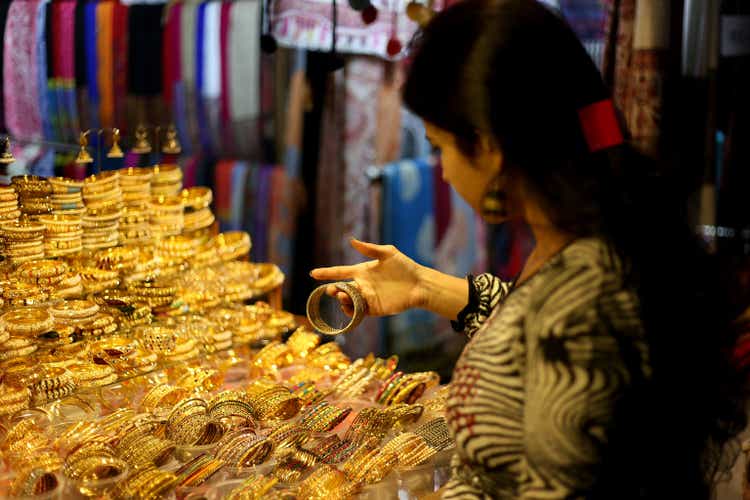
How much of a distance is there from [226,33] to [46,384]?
2.18 meters

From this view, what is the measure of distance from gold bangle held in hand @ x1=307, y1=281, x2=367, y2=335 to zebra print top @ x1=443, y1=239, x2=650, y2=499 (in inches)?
18.9

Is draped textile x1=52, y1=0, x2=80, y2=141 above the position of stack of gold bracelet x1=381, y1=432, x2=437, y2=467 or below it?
above

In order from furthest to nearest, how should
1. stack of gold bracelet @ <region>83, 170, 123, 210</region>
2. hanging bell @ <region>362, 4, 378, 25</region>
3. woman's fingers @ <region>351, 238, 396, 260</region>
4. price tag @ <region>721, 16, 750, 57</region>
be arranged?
1. hanging bell @ <region>362, 4, 378, 25</region>
2. price tag @ <region>721, 16, 750, 57</region>
3. stack of gold bracelet @ <region>83, 170, 123, 210</region>
4. woman's fingers @ <region>351, 238, 396, 260</region>

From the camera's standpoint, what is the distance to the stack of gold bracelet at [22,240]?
186 centimetres

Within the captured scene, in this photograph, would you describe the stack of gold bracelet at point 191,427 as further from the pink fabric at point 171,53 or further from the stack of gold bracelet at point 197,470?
the pink fabric at point 171,53

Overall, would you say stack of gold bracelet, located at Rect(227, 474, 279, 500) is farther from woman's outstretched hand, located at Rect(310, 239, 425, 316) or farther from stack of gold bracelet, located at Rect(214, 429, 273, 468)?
woman's outstretched hand, located at Rect(310, 239, 425, 316)

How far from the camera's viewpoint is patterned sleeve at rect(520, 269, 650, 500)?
1.10 m

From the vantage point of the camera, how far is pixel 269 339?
226cm

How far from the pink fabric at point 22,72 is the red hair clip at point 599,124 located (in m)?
3.23

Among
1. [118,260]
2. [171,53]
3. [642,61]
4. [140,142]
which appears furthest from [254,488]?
[171,53]

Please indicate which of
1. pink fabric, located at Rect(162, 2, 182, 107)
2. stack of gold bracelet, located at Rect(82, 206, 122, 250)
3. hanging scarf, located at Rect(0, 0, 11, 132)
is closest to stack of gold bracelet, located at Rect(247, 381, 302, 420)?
stack of gold bracelet, located at Rect(82, 206, 122, 250)

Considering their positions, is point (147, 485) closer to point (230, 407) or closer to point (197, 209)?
point (230, 407)

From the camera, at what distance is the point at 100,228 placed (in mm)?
2031

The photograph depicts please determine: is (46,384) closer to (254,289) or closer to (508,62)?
(254,289)
